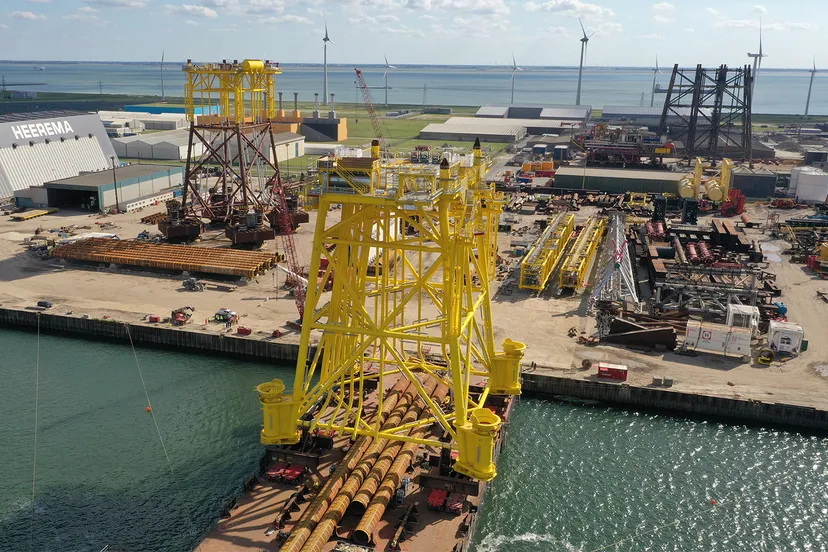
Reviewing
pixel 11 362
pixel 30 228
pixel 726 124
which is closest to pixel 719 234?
pixel 11 362

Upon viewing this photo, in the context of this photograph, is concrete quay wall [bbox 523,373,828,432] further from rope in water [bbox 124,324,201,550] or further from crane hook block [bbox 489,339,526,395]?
rope in water [bbox 124,324,201,550]

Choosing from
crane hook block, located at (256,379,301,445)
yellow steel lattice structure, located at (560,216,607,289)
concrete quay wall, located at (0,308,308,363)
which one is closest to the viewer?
crane hook block, located at (256,379,301,445)

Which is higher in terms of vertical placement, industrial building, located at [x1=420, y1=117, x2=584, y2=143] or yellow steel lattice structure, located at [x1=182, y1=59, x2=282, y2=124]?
yellow steel lattice structure, located at [x1=182, y1=59, x2=282, y2=124]

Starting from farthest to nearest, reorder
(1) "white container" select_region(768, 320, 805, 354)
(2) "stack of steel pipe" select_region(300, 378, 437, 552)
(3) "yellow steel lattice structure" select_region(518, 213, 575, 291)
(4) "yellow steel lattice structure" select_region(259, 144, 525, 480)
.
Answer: (3) "yellow steel lattice structure" select_region(518, 213, 575, 291), (1) "white container" select_region(768, 320, 805, 354), (4) "yellow steel lattice structure" select_region(259, 144, 525, 480), (2) "stack of steel pipe" select_region(300, 378, 437, 552)

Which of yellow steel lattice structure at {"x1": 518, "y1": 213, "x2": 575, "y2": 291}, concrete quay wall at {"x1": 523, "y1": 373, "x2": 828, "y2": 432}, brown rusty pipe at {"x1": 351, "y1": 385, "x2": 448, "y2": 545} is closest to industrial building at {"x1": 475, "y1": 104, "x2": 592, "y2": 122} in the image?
yellow steel lattice structure at {"x1": 518, "y1": 213, "x2": 575, "y2": 291}

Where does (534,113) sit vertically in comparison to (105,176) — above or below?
above

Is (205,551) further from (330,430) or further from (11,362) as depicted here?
(11,362)

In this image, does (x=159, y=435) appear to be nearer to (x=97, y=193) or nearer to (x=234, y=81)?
(x=234, y=81)

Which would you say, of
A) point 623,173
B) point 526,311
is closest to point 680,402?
point 526,311
